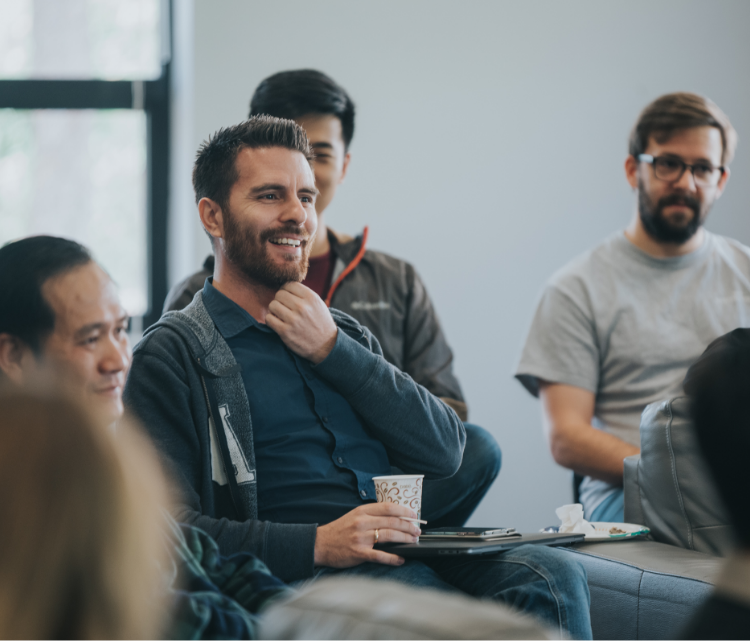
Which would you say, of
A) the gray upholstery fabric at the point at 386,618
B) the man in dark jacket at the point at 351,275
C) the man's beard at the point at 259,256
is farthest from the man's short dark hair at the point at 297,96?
the gray upholstery fabric at the point at 386,618

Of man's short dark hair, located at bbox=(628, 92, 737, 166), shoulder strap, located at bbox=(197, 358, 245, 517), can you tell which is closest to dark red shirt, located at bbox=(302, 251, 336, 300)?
shoulder strap, located at bbox=(197, 358, 245, 517)

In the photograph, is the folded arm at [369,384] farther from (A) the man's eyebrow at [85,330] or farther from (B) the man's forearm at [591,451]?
(B) the man's forearm at [591,451]

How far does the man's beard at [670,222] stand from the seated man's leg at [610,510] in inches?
31.5

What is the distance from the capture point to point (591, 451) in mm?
2273

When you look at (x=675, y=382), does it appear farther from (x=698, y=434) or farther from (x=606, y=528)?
(x=698, y=434)

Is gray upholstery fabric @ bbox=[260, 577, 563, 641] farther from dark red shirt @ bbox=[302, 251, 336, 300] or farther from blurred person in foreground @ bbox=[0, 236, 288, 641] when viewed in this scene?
dark red shirt @ bbox=[302, 251, 336, 300]

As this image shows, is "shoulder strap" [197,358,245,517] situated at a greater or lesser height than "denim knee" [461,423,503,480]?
greater

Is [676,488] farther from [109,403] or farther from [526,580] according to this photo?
[109,403]

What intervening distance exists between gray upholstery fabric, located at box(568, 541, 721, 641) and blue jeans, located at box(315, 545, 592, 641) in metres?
0.22

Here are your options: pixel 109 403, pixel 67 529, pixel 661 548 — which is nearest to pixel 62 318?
pixel 109 403

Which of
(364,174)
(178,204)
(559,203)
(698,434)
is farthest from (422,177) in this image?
(698,434)

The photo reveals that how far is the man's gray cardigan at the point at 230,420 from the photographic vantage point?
1.39m

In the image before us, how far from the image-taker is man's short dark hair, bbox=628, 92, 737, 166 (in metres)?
2.51

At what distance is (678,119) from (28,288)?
199 centimetres
